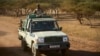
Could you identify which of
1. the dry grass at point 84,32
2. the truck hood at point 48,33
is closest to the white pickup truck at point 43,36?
the truck hood at point 48,33

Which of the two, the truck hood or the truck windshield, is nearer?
the truck hood

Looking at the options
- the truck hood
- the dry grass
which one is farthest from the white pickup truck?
the dry grass

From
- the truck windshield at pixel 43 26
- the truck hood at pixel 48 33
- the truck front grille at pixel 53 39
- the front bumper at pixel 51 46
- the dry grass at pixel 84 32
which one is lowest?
the dry grass at pixel 84 32

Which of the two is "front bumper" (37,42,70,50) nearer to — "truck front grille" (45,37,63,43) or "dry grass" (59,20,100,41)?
"truck front grille" (45,37,63,43)

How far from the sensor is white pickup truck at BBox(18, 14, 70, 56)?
12538 millimetres

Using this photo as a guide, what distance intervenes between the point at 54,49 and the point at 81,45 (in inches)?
193

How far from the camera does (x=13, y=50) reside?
15.6 metres

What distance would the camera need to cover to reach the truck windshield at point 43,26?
541 inches

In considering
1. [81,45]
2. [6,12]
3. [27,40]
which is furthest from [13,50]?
[6,12]

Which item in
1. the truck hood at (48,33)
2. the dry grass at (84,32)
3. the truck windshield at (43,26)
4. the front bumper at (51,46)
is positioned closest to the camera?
the front bumper at (51,46)

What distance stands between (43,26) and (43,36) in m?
1.36

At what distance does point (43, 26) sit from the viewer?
1386cm

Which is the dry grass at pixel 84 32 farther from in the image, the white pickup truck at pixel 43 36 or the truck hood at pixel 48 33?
the truck hood at pixel 48 33

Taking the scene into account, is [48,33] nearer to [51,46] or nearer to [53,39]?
[53,39]
